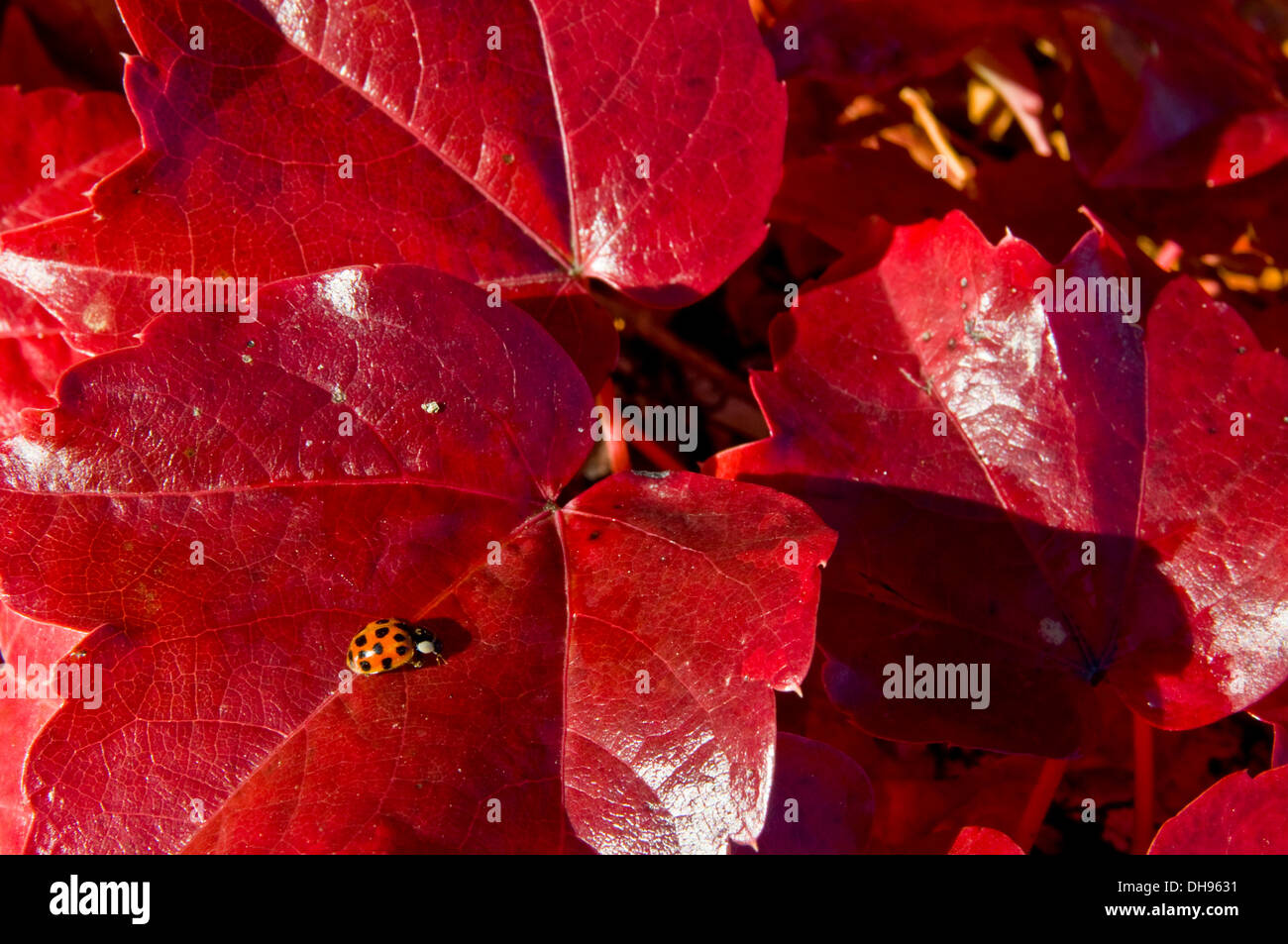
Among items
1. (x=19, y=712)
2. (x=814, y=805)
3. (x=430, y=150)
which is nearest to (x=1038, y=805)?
(x=814, y=805)

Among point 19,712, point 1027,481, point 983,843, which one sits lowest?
point 983,843

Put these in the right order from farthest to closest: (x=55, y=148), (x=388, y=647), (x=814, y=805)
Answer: (x=55, y=148) < (x=814, y=805) < (x=388, y=647)

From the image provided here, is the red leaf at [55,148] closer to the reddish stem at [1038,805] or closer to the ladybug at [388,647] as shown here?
the ladybug at [388,647]

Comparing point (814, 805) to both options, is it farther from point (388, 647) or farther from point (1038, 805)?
point (388, 647)

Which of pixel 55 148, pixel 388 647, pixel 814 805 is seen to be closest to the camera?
pixel 388 647
